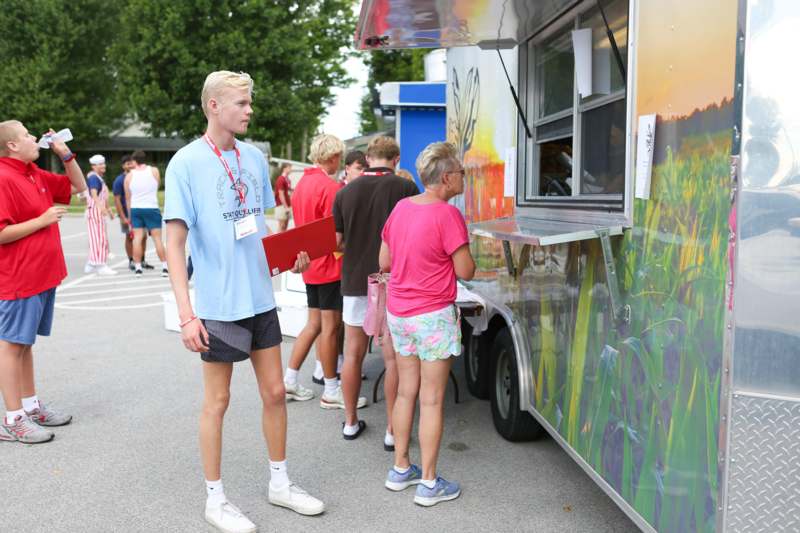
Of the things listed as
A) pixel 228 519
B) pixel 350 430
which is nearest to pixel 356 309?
pixel 350 430

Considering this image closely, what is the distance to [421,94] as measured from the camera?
843 cm

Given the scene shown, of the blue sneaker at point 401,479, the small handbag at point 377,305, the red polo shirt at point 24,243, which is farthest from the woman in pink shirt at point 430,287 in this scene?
the red polo shirt at point 24,243

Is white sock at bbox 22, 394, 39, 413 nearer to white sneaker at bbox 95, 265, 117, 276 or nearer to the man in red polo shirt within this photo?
the man in red polo shirt

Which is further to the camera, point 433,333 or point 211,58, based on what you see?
point 211,58

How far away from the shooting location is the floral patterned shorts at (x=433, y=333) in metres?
3.37

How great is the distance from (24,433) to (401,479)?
2.25m

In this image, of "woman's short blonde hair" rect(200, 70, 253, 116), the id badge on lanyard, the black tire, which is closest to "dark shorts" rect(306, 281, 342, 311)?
the black tire

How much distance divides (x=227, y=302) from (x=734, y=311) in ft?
6.36

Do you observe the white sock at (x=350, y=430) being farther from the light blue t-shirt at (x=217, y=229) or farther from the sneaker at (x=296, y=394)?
the light blue t-shirt at (x=217, y=229)

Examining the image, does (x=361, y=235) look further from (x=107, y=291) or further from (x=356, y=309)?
(x=107, y=291)

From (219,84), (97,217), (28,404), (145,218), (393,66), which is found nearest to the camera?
(219,84)

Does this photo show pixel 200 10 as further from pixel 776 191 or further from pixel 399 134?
pixel 776 191

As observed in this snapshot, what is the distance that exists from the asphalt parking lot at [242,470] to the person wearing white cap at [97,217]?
16.5ft

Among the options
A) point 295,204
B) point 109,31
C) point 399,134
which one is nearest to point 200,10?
point 109,31
